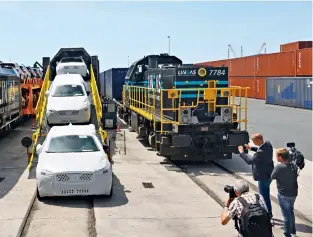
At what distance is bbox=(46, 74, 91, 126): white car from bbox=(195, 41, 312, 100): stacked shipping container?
63.4ft

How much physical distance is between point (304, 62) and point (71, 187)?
108ft

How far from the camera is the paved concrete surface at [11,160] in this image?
41.3 feet

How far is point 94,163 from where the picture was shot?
1067 cm

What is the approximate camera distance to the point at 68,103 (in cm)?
1678

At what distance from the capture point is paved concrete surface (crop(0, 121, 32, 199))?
12.6m

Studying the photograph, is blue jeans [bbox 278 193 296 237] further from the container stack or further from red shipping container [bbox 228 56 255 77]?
A: red shipping container [bbox 228 56 255 77]

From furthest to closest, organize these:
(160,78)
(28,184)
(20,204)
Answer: (160,78), (28,184), (20,204)

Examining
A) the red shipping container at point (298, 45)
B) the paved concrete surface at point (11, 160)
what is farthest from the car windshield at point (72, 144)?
the red shipping container at point (298, 45)

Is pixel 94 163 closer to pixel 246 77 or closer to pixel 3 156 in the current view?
pixel 3 156

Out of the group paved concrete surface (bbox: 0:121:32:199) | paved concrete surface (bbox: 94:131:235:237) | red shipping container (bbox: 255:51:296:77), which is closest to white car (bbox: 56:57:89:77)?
paved concrete surface (bbox: 0:121:32:199)

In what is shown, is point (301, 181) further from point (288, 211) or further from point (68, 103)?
point (68, 103)

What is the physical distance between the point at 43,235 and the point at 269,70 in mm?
41188

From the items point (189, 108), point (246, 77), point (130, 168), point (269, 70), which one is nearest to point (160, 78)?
point (189, 108)

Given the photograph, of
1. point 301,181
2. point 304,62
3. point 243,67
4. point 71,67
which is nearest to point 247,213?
point 301,181
